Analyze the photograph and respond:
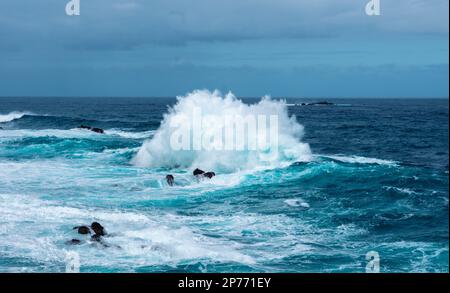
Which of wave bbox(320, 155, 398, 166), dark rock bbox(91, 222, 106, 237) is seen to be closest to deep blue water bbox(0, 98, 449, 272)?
wave bbox(320, 155, 398, 166)

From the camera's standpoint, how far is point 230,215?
16.1 meters

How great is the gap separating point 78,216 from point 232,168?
1097cm

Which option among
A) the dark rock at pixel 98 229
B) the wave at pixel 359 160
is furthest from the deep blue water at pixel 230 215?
the dark rock at pixel 98 229

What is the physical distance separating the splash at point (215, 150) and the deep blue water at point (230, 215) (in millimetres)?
1022

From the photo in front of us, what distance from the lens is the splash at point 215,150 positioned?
25.8 metres

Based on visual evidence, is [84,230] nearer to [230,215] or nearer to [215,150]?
[230,215]

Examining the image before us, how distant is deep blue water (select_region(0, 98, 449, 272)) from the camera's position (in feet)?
38.8

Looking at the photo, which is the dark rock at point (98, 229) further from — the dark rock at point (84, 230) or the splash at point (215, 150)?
the splash at point (215, 150)

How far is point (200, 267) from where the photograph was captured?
444 inches

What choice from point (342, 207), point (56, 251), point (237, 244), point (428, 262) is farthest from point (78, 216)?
point (428, 262)

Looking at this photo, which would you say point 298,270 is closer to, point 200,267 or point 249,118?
point 200,267

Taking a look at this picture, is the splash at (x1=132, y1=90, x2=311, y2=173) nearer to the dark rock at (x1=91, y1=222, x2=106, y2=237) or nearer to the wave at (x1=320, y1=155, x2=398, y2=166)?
the wave at (x1=320, y1=155, x2=398, y2=166)

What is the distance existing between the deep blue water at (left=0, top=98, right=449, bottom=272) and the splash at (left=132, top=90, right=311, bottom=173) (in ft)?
3.35
